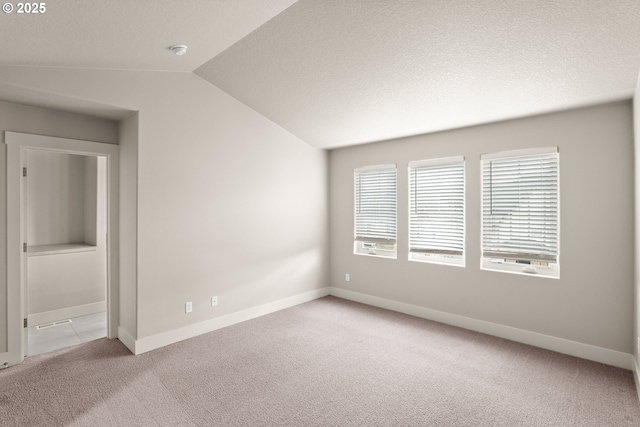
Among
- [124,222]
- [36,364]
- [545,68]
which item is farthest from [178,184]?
[545,68]

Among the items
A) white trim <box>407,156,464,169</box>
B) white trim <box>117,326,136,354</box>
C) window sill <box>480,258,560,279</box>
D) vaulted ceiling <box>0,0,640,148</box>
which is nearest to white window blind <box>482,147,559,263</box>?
window sill <box>480,258,560,279</box>

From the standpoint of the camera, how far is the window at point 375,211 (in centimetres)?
492

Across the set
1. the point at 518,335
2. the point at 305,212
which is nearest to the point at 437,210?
the point at 518,335

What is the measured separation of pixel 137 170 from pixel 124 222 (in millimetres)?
666

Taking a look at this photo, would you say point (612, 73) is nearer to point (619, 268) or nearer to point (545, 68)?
point (545, 68)

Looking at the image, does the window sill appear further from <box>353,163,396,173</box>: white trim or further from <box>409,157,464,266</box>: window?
<box>353,163,396,173</box>: white trim

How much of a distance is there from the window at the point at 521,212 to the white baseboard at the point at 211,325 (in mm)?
2672

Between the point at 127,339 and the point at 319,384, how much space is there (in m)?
2.19

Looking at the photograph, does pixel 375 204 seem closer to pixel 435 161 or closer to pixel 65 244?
pixel 435 161

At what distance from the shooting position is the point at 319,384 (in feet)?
9.14

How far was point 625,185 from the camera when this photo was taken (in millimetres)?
3039

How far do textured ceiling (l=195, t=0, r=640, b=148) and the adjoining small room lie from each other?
271 centimetres

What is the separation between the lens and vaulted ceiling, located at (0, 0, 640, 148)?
2150mm

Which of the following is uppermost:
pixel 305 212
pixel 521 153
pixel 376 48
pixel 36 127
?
pixel 376 48
